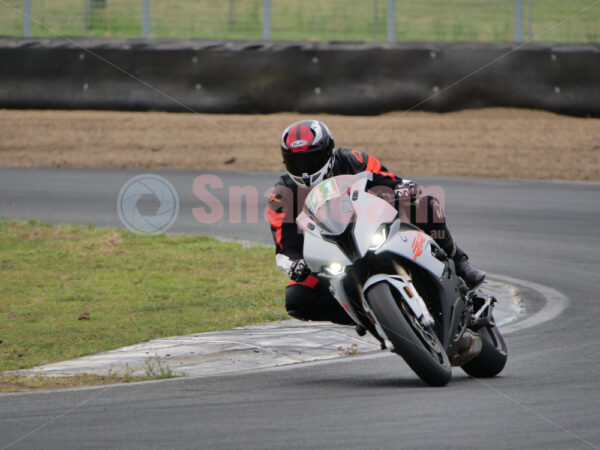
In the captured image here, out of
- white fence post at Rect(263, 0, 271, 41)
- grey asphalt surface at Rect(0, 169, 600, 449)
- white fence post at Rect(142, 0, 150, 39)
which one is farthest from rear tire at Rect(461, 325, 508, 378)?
white fence post at Rect(142, 0, 150, 39)

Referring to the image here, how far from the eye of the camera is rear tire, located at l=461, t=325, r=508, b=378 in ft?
20.6

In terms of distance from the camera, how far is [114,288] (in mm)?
9570

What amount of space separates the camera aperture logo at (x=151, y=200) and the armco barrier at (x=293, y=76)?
2084mm

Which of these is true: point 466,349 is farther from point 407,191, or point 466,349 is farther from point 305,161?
point 305,161

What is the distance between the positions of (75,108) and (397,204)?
495 inches

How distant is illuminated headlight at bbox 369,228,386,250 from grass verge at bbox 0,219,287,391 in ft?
5.98

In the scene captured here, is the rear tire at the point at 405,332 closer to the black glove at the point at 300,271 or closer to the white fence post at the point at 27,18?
the black glove at the point at 300,271

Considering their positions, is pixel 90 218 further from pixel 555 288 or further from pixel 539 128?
pixel 539 128

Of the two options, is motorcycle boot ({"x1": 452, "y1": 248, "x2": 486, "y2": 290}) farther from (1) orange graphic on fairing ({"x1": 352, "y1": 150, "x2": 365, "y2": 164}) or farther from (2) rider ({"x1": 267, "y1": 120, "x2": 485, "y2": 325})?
(1) orange graphic on fairing ({"x1": 352, "y1": 150, "x2": 365, "y2": 164})

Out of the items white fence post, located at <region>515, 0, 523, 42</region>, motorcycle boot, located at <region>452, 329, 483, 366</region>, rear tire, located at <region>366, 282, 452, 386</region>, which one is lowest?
motorcycle boot, located at <region>452, 329, 483, 366</region>

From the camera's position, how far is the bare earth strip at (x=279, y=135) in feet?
53.9

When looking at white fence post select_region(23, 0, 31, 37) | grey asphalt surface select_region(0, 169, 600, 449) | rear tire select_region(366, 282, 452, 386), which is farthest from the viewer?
white fence post select_region(23, 0, 31, 37)

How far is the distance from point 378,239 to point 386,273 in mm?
Answer: 198

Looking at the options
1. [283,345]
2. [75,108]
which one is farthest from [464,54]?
[283,345]
